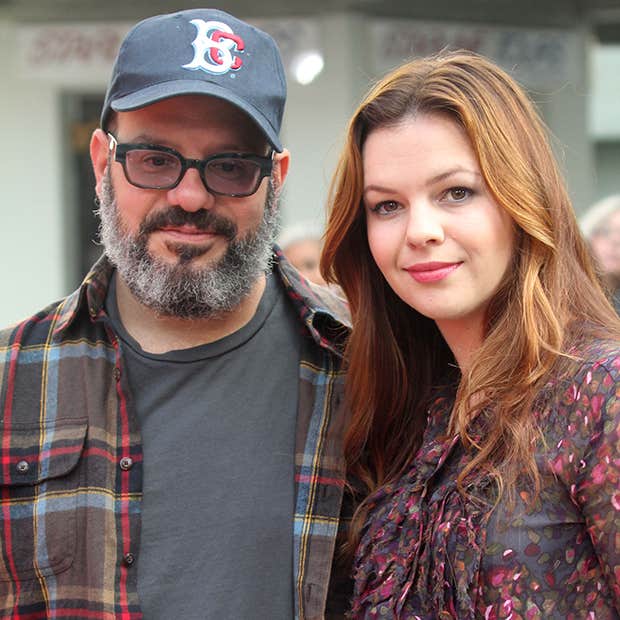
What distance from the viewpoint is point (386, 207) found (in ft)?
6.81

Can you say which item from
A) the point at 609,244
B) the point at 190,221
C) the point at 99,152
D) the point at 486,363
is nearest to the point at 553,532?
the point at 486,363

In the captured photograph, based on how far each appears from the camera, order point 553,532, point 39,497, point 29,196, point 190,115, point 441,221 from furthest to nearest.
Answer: point 29,196 → point 190,115 → point 39,497 → point 441,221 → point 553,532

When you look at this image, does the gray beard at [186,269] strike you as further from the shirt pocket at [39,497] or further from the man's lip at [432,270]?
the man's lip at [432,270]

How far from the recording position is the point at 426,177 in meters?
1.94

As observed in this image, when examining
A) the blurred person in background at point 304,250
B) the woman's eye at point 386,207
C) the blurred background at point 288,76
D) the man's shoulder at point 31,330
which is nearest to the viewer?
the woman's eye at point 386,207

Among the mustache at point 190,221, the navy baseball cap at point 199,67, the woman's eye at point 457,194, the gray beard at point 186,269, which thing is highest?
the navy baseball cap at point 199,67

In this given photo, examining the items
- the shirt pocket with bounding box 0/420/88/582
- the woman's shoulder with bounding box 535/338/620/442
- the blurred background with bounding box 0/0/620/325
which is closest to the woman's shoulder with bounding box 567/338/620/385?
the woman's shoulder with bounding box 535/338/620/442

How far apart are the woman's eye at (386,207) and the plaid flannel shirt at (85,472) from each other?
1.55ft

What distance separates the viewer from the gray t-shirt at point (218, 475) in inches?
85.5

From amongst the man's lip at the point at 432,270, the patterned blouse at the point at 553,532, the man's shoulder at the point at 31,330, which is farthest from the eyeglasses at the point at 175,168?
the patterned blouse at the point at 553,532

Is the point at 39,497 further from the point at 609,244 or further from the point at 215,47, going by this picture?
the point at 609,244

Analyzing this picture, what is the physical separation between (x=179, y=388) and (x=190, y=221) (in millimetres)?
410

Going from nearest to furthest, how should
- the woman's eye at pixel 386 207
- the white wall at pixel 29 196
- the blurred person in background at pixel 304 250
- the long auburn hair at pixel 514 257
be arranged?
the long auburn hair at pixel 514 257 → the woman's eye at pixel 386 207 → the blurred person in background at pixel 304 250 → the white wall at pixel 29 196

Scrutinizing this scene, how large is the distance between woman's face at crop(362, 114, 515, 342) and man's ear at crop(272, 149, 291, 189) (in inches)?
23.2
